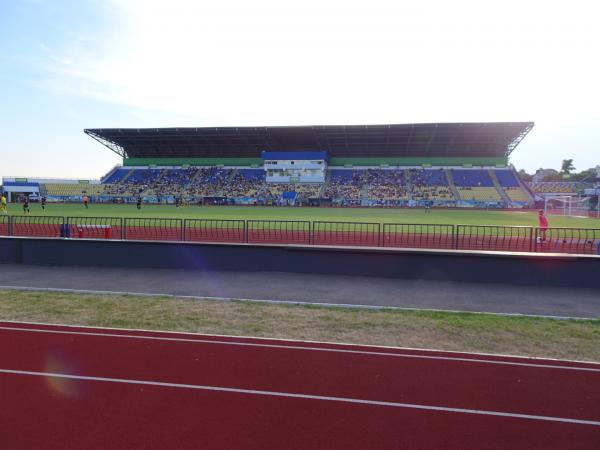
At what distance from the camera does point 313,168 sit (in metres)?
73.3

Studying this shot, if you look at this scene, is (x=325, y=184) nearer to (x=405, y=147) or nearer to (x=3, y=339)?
(x=405, y=147)

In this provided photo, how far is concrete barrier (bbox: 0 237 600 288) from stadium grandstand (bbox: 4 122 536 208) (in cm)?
5359

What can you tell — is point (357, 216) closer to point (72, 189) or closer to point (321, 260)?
point (321, 260)

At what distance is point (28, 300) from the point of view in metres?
8.82

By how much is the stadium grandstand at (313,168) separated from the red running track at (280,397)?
Answer: 60.2 meters

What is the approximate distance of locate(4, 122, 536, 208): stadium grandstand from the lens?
65312mm

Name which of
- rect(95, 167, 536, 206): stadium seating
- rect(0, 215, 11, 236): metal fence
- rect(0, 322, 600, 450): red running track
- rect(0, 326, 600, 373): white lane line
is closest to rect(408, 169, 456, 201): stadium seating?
rect(95, 167, 536, 206): stadium seating

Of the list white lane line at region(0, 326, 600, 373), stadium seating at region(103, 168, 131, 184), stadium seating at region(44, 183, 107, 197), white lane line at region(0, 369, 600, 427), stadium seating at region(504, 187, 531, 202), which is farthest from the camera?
stadium seating at region(103, 168, 131, 184)

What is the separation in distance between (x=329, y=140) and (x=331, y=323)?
6665 centimetres

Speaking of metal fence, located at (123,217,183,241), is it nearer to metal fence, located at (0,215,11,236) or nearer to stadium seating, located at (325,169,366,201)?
metal fence, located at (0,215,11,236)

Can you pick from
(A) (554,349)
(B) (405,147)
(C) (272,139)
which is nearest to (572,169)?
(B) (405,147)

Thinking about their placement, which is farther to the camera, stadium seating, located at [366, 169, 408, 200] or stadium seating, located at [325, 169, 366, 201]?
stadium seating, located at [325, 169, 366, 201]

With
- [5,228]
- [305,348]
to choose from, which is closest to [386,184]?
[5,228]

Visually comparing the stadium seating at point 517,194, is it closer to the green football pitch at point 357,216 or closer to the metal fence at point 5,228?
the green football pitch at point 357,216
